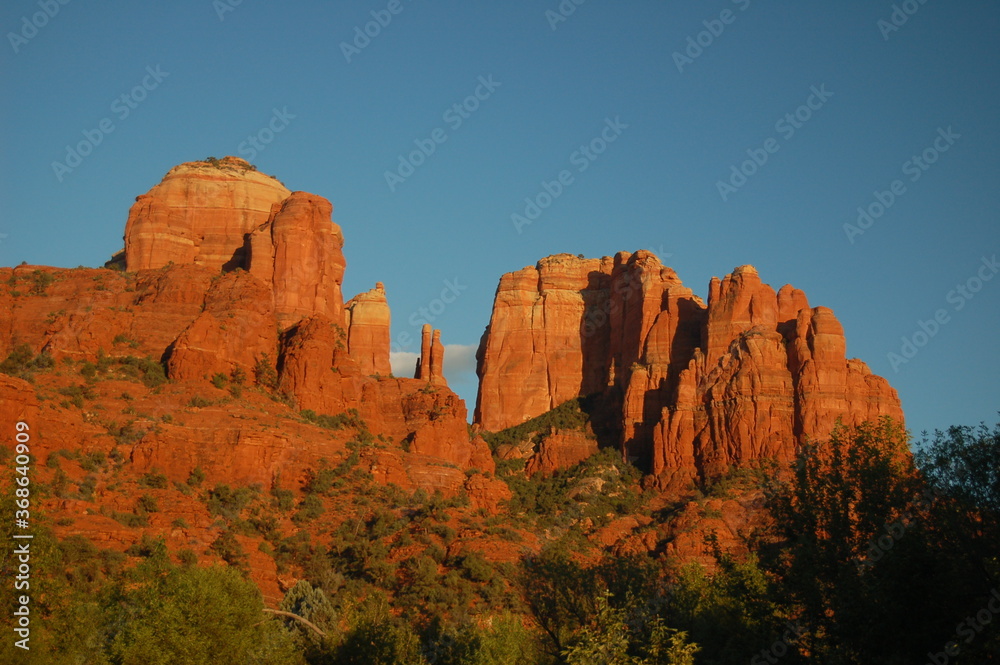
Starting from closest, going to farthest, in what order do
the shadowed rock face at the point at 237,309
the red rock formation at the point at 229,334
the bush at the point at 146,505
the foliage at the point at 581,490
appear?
the bush at the point at 146,505, the red rock formation at the point at 229,334, the shadowed rock face at the point at 237,309, the foliage at the point at 581,490

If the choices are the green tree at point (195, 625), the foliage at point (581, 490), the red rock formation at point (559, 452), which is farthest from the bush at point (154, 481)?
the red rock formation at point (559, 452)

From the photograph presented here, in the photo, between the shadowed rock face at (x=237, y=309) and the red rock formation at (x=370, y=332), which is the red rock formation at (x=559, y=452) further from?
the red rock formation at (x=370, y=332)

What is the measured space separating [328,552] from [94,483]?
1339 centimetres

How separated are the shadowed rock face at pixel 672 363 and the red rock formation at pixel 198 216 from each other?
3205 cm

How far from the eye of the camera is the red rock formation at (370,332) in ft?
381

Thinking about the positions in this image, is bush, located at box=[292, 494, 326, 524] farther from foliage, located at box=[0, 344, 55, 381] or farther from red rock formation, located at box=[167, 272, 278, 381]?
foliage, located at box=[0, 344, 55, 381]

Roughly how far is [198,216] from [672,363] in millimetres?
42239

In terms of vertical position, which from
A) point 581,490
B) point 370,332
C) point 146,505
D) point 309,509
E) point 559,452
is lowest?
point 146,505

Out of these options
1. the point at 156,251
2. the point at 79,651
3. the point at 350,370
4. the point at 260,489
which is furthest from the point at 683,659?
the point at 156,251

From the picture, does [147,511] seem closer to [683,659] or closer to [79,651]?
[79,651]

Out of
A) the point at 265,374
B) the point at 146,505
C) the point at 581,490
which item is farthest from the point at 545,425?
the point at 146,505

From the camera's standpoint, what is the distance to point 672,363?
11069cm

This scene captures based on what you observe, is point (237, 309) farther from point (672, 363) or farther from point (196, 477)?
point (672, 363)

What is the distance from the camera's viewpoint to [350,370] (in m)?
93.6
